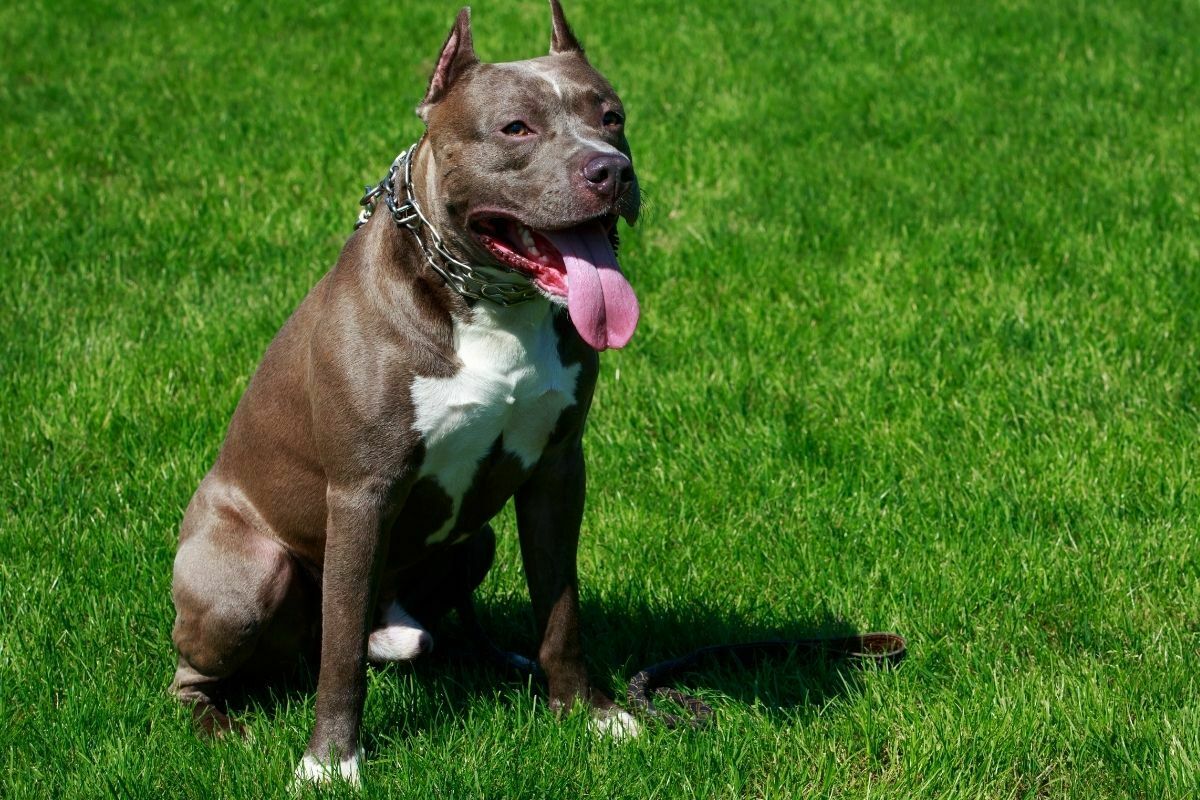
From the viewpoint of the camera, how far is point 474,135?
3.15m

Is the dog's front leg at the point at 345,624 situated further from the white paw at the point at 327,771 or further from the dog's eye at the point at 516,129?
the dog's eye at the point at 516,129

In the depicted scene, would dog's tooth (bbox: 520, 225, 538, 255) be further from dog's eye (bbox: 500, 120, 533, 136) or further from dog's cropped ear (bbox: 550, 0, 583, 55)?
dog's cropped ear (bbox: 550, 0, 583, 55)

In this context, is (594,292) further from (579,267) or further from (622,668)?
(622,668)

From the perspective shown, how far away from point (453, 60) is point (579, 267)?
0.59 m

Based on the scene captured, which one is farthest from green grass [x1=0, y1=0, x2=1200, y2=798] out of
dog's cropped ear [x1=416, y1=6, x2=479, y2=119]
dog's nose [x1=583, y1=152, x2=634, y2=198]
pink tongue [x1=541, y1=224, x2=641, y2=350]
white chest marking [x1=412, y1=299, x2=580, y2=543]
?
dog's cropped ear [x1=416, y1=6, x2=479, y2=119]

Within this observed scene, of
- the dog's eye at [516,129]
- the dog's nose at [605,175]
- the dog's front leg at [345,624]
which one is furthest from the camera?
the dog's front leg at [345,624]

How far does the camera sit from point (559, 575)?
3.62m

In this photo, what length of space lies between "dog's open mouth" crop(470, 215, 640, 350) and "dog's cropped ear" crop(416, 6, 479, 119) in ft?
1.18

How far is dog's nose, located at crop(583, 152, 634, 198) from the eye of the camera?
303 cm

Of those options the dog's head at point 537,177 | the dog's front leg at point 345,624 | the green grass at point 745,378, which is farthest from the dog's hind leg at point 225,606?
the dog's head at point 537,177

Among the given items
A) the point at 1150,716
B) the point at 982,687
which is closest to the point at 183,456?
the point at 982,687

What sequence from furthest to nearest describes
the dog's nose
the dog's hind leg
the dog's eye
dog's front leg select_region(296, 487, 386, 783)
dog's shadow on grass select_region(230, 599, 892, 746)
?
1. dog's shadow on grass select_region(230, 599, 892, 746)
2. the dog's hind leg
3. dog's front leg select_region(296, 487, 386, 783)
4. the dog's eye
5. the dog's nose

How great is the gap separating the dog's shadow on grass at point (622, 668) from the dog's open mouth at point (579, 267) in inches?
42.6

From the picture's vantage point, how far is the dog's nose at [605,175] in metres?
3.03
